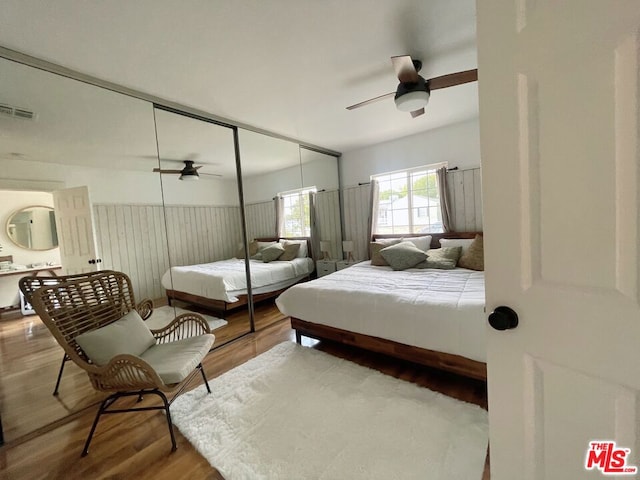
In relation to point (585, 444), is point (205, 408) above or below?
below

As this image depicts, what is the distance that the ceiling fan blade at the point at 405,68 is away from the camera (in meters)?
1.90

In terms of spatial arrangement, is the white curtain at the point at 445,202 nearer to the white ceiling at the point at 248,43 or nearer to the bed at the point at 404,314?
the bed at the point at 404,314

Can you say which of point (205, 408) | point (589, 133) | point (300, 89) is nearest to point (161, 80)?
point (300, 89)

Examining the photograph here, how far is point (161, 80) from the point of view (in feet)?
7.30

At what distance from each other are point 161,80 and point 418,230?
3.72 metres

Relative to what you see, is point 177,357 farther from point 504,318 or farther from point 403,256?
point 403,256

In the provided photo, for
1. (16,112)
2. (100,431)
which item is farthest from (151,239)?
(100,431)

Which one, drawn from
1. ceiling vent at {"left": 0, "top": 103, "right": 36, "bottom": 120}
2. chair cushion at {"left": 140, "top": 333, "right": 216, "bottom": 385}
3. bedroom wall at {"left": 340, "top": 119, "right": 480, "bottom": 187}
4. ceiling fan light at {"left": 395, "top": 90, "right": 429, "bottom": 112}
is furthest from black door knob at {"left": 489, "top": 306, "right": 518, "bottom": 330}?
bedroom wall at {"left": 340, "top": 119, "right": 480, "bottom": 187}

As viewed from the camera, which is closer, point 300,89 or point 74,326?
point 74,326

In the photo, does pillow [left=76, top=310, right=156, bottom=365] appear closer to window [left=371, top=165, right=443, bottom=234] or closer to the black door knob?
the black door knob

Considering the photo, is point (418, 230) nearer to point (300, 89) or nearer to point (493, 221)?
point (300, 89)

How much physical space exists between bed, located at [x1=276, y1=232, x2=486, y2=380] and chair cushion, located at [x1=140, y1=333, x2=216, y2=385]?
976 mm

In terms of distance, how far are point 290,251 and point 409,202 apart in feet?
6.88

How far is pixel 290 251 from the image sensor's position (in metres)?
4.42
